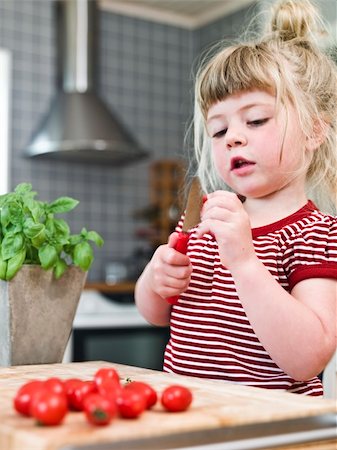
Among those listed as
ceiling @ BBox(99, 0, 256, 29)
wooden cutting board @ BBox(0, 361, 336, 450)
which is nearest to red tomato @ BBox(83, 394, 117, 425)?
wooden cutting board @ BBox(0, 361, 336, 450)

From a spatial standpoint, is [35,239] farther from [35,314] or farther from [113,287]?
[113,287]

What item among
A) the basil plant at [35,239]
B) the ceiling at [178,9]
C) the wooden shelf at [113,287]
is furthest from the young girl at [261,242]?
the ceiling at [178,9]

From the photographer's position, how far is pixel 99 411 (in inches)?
23.8

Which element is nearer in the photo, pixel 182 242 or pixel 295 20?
pixel 182 242

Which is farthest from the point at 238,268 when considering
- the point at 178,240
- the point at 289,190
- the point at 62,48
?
the point at 62,48

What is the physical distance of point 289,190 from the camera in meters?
1.18

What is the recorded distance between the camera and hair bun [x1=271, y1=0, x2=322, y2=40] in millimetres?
1298

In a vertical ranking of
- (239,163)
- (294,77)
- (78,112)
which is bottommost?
(239,163)

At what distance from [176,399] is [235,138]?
517 mm

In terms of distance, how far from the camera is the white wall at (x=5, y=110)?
3.90m

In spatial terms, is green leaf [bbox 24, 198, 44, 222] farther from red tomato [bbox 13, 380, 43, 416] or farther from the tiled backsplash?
the tiled backsplash

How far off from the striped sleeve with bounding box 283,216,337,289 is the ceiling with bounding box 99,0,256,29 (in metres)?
3.32

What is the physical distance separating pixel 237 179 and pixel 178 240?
0.15 metres

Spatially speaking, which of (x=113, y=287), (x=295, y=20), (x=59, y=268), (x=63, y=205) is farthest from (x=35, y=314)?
(x=113, y=287)
